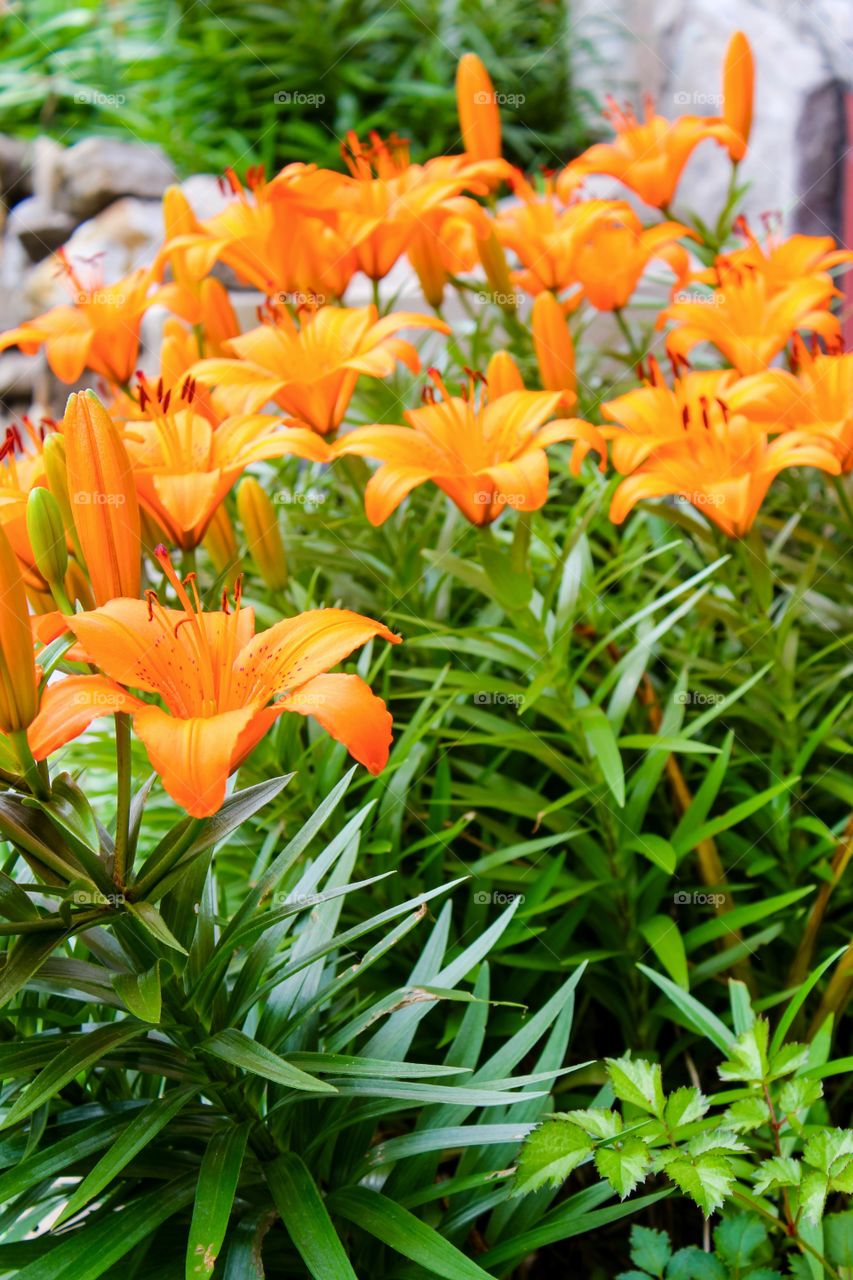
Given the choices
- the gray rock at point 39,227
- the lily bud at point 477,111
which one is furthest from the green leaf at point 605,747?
the gray rock at point 39,227

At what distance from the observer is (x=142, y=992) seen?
0.65m

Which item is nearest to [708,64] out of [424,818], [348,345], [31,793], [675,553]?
[675,553]

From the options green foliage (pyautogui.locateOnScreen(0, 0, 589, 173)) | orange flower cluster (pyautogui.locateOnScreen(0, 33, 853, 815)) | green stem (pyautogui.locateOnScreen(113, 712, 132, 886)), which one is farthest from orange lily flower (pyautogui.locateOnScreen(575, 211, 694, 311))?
green foliage (pyautogui.locateOnScreen(0, 0, 589, 173))

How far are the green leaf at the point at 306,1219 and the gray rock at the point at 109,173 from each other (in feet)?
10.9

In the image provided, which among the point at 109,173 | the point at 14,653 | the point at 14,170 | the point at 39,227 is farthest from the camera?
the point at 14,170

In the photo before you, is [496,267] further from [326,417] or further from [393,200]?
[326,417]

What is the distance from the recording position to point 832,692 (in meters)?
1.35

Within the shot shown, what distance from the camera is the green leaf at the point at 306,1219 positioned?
27.3 inches

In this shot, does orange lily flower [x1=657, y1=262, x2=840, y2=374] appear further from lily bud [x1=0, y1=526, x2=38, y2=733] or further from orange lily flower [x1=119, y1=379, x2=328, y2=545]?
lily bud [x1=0, y1=526, x2=38, y2=733]

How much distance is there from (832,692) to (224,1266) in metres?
0.92

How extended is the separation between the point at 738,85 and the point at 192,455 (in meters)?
0.89

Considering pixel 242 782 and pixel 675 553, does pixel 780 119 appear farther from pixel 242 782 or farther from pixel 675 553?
pixel 242 782

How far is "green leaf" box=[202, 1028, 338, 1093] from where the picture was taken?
659 mm

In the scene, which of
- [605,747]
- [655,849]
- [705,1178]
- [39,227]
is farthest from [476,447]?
[39,227]
